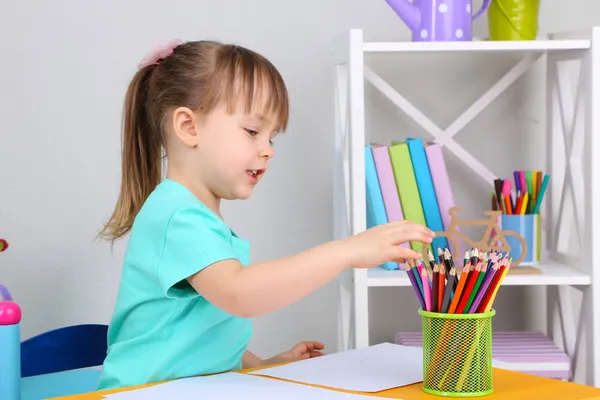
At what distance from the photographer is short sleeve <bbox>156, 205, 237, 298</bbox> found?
92 centimetres

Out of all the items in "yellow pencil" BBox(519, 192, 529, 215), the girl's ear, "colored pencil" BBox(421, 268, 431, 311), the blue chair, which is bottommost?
the blue chair

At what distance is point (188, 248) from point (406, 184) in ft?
2.27

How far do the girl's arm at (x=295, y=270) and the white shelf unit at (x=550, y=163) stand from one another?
1.82ft

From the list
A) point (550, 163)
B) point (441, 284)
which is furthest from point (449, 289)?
point (550, 163)

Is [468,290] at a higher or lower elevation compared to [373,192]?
lower

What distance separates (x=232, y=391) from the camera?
0.82 meters

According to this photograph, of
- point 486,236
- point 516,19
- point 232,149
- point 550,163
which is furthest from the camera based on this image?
point 550,163

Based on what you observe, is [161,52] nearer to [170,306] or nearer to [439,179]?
[170,306]

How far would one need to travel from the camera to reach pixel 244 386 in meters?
0.85

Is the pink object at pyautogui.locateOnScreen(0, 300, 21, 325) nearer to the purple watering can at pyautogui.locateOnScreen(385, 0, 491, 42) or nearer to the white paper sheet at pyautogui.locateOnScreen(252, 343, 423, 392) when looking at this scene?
the white paper sheet at pyautogui.locateOnScreen(252, 343, 423, 392)

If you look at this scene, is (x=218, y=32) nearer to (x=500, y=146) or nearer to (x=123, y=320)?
(x=500, y=146)

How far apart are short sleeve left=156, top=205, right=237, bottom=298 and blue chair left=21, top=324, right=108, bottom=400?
0.28 m

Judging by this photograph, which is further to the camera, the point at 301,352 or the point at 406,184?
the point at 406,184

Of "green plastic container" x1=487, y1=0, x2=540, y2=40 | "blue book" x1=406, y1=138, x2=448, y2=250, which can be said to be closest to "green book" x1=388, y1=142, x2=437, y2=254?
"blue book" x1=406, y1=138, x2=448, y2=250
